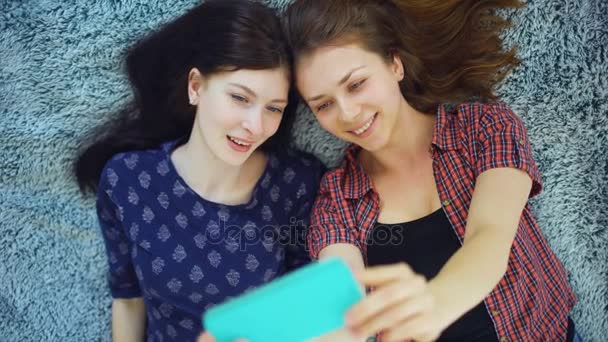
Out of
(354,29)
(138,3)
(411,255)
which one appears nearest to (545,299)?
(411,255)

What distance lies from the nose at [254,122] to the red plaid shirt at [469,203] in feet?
0.73

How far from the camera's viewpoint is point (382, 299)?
668 mm

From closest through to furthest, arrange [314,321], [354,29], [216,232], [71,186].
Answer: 1. [314,321]
2. [354,29]
3. [216,232]
4. [71,186]

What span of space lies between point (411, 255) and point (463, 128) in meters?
0.27

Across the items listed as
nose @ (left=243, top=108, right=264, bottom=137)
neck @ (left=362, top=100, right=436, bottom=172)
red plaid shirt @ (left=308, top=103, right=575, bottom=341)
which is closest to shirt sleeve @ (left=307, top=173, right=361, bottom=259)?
red plaid shirt @ (left=308, top=103, right=575, bottom=341)

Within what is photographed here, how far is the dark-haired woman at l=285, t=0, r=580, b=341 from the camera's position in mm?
1056

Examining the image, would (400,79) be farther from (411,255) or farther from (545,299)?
(545,299)

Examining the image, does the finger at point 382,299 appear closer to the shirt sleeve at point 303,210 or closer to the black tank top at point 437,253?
the black tank top at point 437,253

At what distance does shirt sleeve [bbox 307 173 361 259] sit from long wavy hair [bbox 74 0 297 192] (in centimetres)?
15

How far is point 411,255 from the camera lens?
1151 mm

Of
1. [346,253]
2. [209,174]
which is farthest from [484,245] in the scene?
[209,174]

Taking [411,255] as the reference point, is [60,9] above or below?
above

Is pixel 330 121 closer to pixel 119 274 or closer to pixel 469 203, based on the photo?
pixel 469 203

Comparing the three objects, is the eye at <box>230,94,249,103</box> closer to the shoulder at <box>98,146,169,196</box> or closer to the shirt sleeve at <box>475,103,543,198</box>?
the shoulder at <box>98,146,169,196</box>
